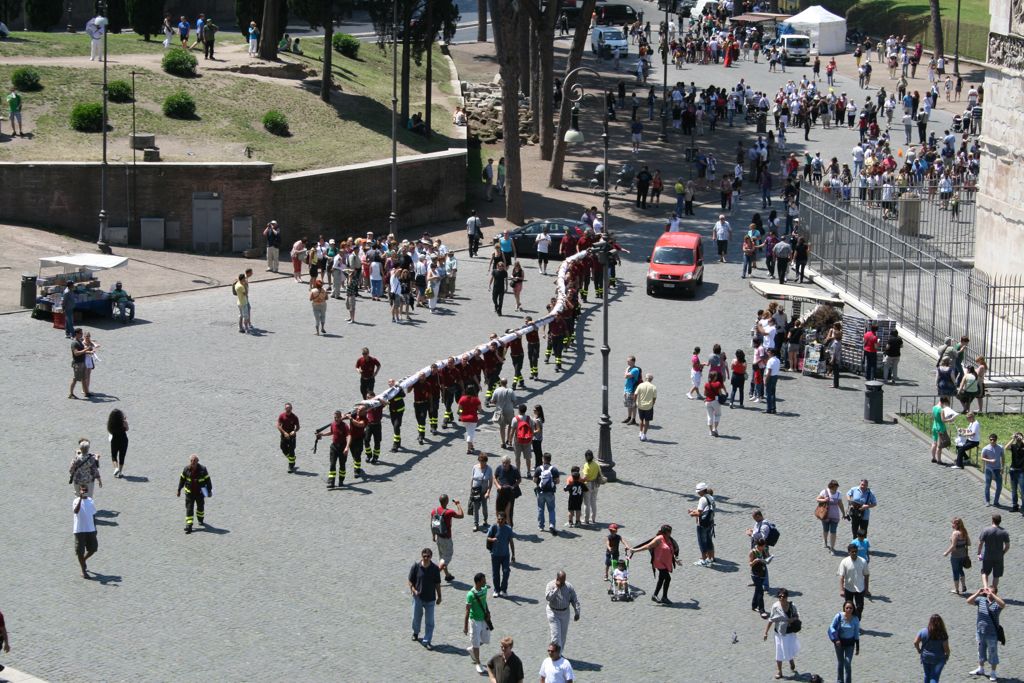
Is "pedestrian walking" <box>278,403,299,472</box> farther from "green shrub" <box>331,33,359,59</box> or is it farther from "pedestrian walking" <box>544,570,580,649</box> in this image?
"green shrub" <box>331,33,359,59</box>

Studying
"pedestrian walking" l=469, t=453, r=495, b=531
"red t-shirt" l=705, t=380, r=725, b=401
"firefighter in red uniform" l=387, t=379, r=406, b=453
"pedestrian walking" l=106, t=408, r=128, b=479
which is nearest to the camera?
"pedestrian walking" l=469, t=453, r=495, b=531

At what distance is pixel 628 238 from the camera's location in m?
50.2

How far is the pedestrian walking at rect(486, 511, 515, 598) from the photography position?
22672mm

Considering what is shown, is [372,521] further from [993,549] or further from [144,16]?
[144,16]

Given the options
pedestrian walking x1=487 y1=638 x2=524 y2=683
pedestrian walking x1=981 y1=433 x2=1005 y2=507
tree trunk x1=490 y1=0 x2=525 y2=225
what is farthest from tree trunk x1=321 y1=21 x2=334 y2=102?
pedestrian walking x1=487 y1=638 x2=524 y2=683

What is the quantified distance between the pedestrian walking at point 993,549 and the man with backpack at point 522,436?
7.83 meters

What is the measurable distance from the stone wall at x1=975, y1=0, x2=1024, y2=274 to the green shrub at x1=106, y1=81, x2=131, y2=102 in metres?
26.1

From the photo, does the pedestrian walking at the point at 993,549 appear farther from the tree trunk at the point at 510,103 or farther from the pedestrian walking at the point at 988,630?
the tree trunk at the point at 510,103

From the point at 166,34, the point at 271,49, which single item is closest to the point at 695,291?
the point at 271,49

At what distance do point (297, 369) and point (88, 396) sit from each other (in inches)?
182

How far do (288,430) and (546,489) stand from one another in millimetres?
4874

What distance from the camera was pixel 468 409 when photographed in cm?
2881

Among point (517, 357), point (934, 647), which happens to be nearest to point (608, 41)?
point (517, 357)

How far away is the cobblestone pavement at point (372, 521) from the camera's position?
21.2m
